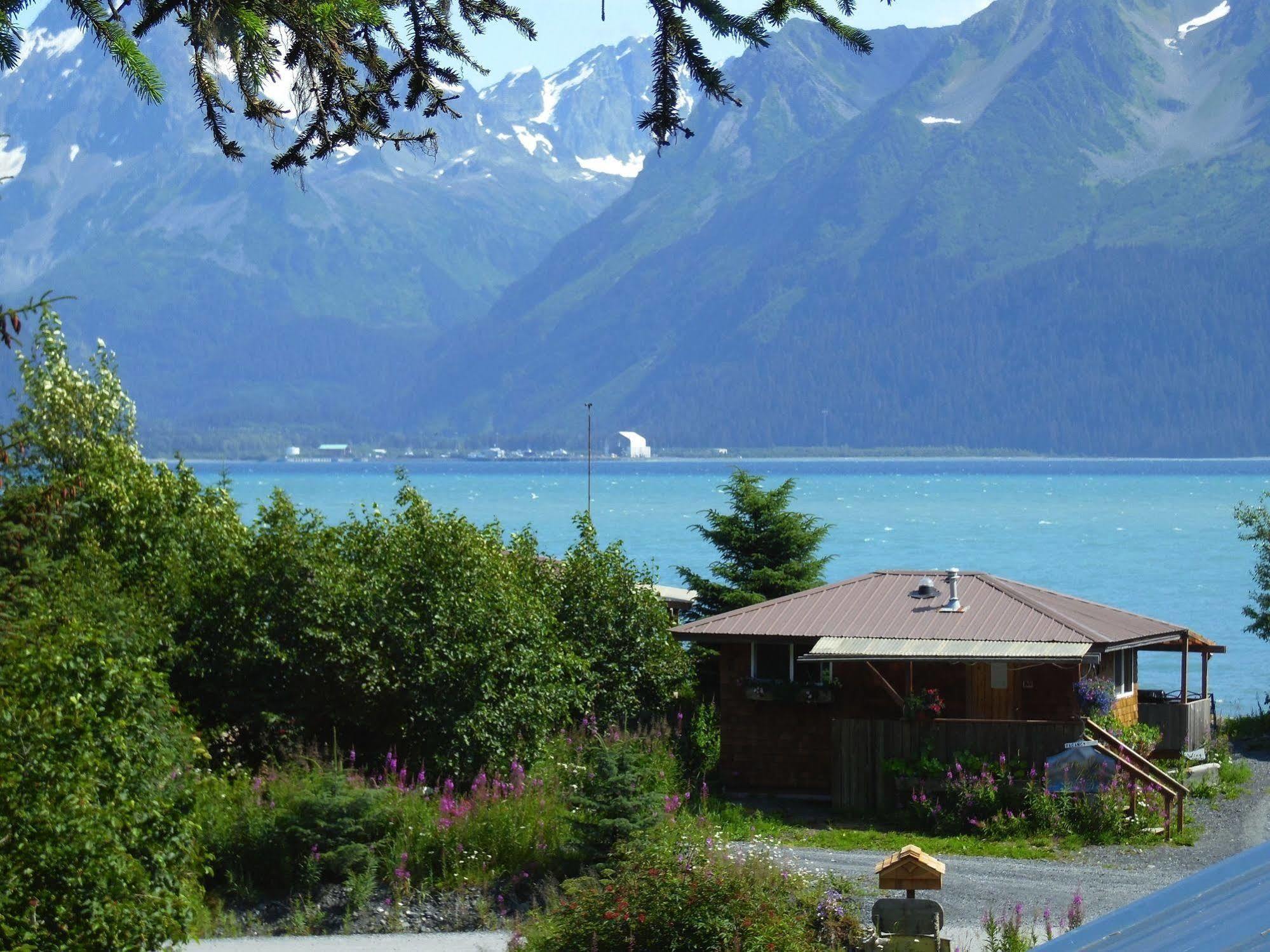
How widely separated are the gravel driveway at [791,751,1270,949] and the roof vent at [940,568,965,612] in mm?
5184

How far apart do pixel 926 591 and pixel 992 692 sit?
110 inches

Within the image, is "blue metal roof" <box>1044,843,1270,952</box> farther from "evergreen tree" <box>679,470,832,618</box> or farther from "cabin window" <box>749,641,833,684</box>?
"evergreen tree" <box>679,470,832,618</box>

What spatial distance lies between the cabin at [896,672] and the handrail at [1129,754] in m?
0.99

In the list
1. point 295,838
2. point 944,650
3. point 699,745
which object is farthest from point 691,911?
point 699,745

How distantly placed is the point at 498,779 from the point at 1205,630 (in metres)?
73.8

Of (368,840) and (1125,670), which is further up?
(1125,670)

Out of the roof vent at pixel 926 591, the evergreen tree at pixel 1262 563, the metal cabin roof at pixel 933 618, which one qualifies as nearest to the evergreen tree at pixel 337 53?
the metal cabin roof at pixel 933 618

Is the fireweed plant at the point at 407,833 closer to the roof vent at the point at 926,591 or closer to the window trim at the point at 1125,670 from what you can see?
the roof vent at the point at 926,591

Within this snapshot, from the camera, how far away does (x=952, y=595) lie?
29.0 m

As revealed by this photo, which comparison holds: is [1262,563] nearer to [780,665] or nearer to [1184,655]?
[1184,655]

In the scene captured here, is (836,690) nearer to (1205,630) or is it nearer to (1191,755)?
(1191,755)

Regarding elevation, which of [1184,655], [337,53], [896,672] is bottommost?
[1184,655]

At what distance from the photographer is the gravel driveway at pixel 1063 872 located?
18.8 m

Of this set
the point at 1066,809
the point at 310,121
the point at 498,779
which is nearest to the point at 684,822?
the point at 498,779
